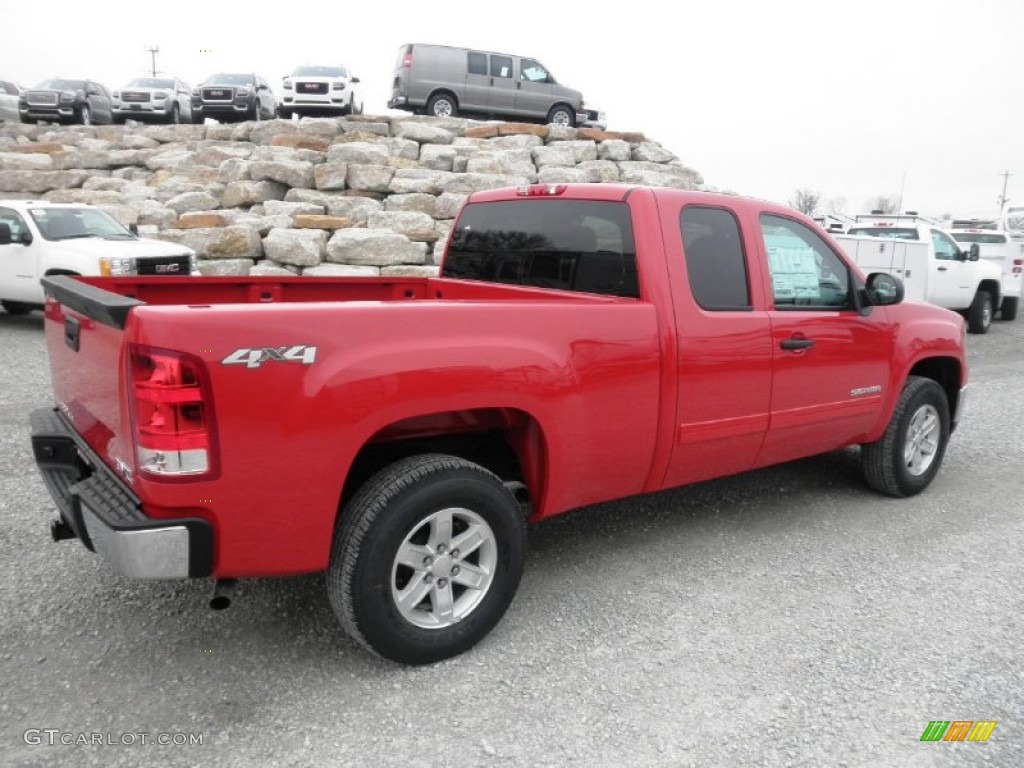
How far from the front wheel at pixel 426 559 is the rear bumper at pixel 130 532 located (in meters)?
0.50

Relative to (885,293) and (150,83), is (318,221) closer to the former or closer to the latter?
(885,293)

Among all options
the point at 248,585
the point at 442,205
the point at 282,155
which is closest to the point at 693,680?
the point at 248,585

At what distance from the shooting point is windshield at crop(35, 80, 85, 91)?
76.4 ft

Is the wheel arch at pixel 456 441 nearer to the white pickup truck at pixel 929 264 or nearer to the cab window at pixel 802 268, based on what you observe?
the cab window at pixel 802 268

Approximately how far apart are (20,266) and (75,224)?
0.94 meters

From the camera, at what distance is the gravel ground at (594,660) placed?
254 centimetres

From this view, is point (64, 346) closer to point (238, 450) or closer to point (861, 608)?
point (238, 450)

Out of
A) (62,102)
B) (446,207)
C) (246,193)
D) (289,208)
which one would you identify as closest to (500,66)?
(446,207)

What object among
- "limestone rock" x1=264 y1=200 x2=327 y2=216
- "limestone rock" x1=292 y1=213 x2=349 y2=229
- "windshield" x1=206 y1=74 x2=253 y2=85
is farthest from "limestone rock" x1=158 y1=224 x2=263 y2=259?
"windshield" x1=206 y1=74 x2=253 y2=85

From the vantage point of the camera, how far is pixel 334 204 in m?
15.3

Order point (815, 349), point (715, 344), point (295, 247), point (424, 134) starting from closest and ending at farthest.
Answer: point (715, 344), point (815, 349), point (295, 247), point (424, 134)

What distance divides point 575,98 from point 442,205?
324 inches

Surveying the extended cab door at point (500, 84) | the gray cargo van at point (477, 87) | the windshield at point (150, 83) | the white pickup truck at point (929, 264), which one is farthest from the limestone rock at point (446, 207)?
the windshield at point (150, 83)

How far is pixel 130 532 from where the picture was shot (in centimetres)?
237
